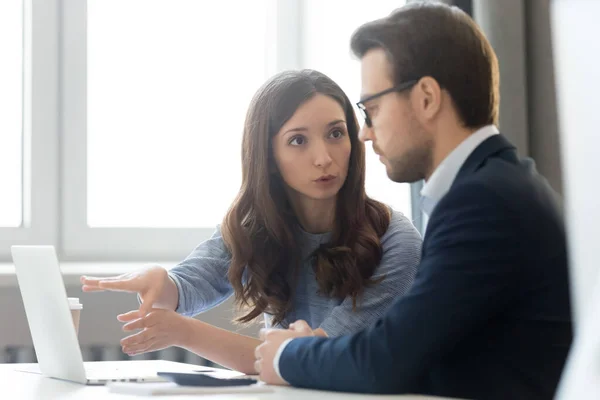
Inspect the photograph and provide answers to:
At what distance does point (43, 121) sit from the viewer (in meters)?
2.75

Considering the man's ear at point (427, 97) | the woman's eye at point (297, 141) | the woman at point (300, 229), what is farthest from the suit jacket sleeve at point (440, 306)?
the woman's eye at point (297, 141)

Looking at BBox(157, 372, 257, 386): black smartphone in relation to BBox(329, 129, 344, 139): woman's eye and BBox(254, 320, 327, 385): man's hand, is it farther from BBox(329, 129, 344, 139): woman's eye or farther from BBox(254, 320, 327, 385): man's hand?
BBox(329, 129, 344, 139): woman's eye

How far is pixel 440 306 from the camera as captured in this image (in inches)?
44.9

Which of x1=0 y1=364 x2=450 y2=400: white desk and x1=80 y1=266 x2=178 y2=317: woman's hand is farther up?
x1=80 y1=266 x2=178 y2=317: woman's hand

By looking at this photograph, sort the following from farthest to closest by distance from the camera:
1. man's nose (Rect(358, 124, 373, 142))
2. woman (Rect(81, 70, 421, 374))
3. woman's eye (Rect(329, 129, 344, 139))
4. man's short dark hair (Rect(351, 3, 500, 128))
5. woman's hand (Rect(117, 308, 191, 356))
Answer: woman's eye (Rect(329, 129, 344, 139)), woman (Rect(81, 70, 421, 374)), woman's hand (Rect(117, 308, 191, 356)), man's nose (Rect(358, 124, 373, 142)), man's short dark hair (Rect(351, 3, 500, 128))

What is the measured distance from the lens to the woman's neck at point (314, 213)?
205 cm

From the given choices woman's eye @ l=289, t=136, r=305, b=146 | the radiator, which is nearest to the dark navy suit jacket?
woman's eye @ l=289, t=136, r=305, b=146

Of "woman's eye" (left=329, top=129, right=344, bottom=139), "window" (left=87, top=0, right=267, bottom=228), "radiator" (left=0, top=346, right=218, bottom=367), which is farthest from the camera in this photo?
"window" (left=87, top=0, right=267, bottom=228)

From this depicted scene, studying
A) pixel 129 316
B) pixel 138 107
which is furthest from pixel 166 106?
pixel 129 316

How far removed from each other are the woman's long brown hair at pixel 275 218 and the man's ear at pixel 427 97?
59 centimetres

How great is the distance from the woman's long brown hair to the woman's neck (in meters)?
0.04

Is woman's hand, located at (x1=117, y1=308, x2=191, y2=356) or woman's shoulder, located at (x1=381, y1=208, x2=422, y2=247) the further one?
woman's shoulder, located at (x1=381, y1=208, x2=422, y2=247)

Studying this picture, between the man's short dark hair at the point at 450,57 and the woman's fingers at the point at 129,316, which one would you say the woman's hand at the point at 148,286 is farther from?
the man's short dark hair at the point at 450,57

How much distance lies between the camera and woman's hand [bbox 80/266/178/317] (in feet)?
5.37
